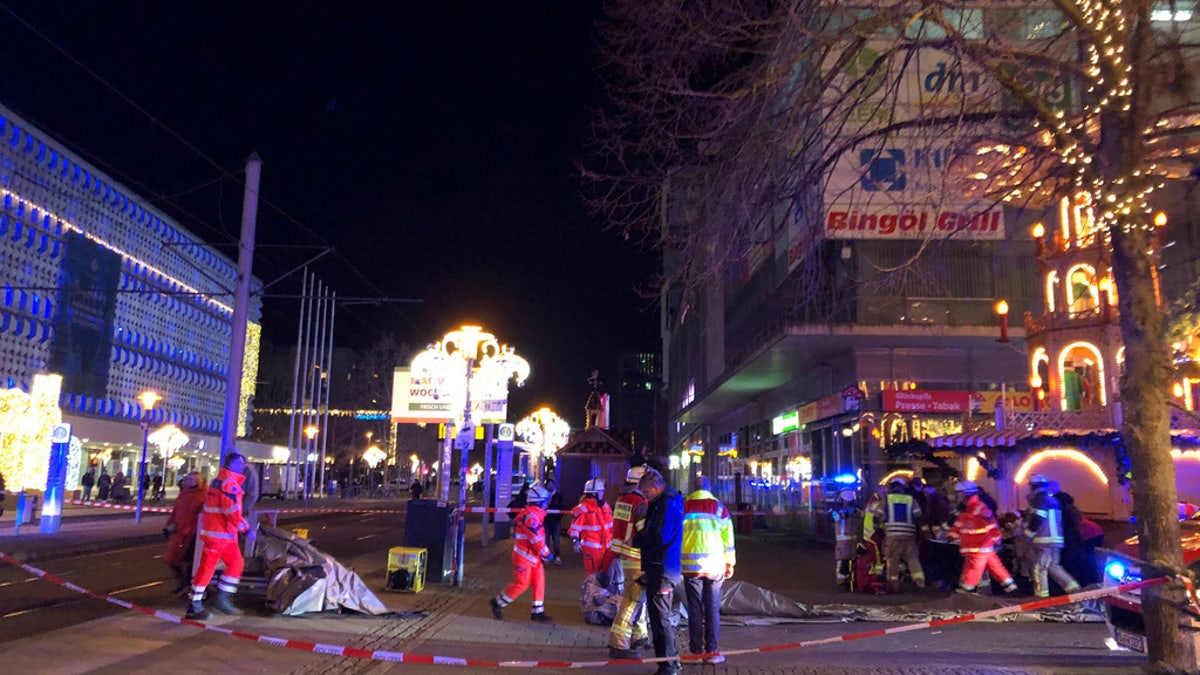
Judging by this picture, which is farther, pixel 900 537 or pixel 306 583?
pixel 900 537

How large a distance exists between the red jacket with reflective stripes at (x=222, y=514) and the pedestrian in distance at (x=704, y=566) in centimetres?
476

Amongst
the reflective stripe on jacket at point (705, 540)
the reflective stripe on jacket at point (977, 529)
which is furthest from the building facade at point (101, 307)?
the reflective stripe on jacket at point (977, 529)

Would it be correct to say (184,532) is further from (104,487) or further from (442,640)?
(104,487)

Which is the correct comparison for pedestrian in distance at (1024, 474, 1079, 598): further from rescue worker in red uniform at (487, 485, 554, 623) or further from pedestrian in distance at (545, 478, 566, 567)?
pedestrian in distance at (545, 478, 566, 567)

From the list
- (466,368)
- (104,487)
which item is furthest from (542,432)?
(466,368)

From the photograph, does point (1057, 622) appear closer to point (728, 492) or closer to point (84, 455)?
point (728, 492)

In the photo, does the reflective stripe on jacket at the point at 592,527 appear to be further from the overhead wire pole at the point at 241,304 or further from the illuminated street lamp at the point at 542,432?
the illuminated street lamp at the point at 542,432

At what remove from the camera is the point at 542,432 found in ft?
155

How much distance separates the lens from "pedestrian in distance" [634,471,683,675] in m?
7.35

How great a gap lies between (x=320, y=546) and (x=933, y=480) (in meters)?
13.9

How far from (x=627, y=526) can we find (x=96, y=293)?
41896 mm

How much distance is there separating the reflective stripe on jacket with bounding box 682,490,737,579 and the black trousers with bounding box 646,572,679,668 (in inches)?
16.0

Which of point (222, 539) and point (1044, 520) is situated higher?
point (1044, 520)

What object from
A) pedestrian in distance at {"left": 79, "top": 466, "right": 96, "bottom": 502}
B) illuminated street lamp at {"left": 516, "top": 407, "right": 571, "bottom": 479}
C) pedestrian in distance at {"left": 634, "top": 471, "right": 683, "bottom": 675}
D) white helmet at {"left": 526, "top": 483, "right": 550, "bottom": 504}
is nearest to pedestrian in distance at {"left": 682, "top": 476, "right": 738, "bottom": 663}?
pedestrian in distance at {"left": 634, "top": 471, "right": 683, "bottom": 675}
